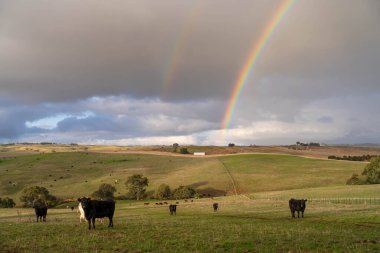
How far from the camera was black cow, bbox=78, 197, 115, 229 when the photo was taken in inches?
1056

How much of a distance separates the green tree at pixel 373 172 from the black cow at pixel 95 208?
89.3 meters

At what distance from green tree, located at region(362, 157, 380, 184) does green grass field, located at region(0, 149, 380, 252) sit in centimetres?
601

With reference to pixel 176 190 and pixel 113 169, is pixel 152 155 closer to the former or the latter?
pixel 113 169

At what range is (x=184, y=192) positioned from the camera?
3939 inches

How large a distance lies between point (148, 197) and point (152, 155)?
68213mm

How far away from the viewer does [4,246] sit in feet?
64.4

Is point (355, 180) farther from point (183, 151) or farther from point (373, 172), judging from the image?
point (183, 151)

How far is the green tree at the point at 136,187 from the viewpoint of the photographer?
10145 cm

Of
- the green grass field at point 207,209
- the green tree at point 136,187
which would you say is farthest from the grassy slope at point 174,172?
the green tree at point 136,187

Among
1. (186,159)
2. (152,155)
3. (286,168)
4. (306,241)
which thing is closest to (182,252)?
(306,241)

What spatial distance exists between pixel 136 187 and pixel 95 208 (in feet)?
247

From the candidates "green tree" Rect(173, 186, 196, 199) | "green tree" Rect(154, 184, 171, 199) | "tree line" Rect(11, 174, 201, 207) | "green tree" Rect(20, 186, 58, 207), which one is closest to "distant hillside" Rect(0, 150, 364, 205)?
"tree line" Rect(11, 174, 201, 207)

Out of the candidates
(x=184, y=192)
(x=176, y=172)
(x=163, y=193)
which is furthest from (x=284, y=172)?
(x=163, y=193)

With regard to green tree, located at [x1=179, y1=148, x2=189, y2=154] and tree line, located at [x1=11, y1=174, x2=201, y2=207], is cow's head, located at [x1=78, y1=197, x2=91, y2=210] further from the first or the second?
green tree, located at [x1=179, y1=148, x2=189, y2=154]
